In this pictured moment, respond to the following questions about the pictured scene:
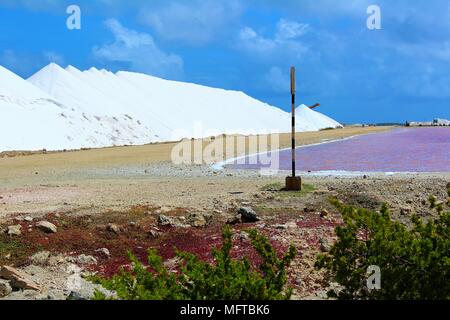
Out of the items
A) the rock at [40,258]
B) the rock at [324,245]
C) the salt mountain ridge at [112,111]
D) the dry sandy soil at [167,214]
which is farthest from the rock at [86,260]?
the salt mountain ridge at [112,111]

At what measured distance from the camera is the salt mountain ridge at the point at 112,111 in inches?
1834

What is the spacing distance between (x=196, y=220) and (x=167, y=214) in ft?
2.83

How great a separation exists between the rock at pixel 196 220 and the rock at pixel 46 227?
2.46m

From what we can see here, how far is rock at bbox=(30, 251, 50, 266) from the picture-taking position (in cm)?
843

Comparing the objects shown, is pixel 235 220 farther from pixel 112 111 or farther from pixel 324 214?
pixel 112 111

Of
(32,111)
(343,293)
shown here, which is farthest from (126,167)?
(32,111)

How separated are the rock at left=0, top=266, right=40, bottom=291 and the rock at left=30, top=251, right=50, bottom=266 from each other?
771 millimetres

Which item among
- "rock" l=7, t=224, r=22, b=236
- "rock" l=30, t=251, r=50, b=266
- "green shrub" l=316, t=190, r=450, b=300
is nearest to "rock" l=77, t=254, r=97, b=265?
"rock" l=30, t=251, r=50, b=266

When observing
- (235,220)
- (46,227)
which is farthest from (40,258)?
(235,220)

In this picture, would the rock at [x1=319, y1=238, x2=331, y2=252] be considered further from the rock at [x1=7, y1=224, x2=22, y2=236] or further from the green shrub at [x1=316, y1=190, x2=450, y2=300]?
the rock at [x1=7, y1=224, x2=22, y2=236]

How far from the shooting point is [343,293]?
520 cm
